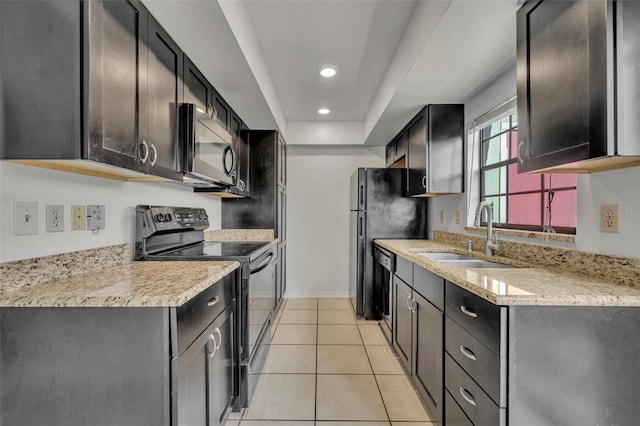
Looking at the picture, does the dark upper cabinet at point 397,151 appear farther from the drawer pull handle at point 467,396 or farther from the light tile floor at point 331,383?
the drawer pull handle at point 467,396

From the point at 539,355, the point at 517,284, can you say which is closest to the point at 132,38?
the point at 517,284

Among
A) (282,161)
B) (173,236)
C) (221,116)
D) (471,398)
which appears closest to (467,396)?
(471,398)

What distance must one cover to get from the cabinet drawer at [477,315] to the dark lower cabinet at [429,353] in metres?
0.17

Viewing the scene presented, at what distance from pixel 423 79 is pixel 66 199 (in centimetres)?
214

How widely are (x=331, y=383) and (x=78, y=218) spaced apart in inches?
71.1

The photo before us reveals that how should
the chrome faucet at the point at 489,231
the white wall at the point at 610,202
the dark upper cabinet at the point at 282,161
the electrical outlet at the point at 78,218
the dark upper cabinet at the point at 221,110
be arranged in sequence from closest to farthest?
the white wall at the point at 610,202 → the electrical outlet at the point at 78,218 → the chrome faucet at the point at 489,231 → the dark upper cabinet at the point at 221,110 → the dark upper cabinet at the point at 282,161

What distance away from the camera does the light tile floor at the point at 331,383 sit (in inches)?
69.6

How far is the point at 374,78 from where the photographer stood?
2727 mm

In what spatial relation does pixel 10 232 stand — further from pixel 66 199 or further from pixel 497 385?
pixel 497 385

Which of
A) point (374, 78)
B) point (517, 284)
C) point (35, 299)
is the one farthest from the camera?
point (374, 78)

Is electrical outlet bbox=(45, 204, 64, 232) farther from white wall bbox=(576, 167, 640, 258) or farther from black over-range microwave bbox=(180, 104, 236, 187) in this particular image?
white wall bbox=(576, 167, 640, 258)

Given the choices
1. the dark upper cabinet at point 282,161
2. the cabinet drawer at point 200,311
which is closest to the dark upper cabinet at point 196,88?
the cabinet drawer at point 200,311

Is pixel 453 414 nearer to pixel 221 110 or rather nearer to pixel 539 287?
pixel 539 287

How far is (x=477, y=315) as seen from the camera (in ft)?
4.03
